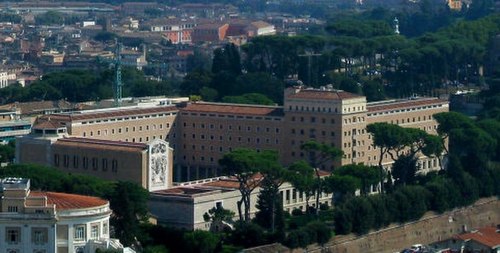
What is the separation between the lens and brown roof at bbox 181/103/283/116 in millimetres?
56031

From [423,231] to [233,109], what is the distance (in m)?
7.71

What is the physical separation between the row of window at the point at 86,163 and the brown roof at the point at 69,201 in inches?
359

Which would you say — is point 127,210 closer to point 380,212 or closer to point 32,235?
point 32,235

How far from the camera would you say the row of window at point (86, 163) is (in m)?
50.3

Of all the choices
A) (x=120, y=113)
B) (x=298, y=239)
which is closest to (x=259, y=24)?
(x=120, y=113)

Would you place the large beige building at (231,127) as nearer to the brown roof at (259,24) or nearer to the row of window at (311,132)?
the row of window at (311,132)

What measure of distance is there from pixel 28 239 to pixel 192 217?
322 inches

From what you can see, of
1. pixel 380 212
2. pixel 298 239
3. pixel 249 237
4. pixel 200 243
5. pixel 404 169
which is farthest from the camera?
pixel 404 169

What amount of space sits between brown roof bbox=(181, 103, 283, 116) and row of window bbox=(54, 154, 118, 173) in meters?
6.32

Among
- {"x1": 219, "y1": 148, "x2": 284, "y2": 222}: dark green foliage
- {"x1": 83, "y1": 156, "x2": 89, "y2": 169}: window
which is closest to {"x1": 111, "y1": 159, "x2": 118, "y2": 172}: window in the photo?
{"x1": 83, "y1": 156, "x2": 89, "y2": 169}: window

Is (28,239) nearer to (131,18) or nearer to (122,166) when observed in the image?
(122,166)

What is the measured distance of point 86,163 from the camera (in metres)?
50.8

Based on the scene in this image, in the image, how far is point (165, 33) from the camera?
381 ft

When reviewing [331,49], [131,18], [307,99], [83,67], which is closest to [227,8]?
[131,18]
